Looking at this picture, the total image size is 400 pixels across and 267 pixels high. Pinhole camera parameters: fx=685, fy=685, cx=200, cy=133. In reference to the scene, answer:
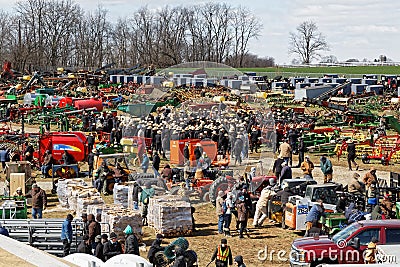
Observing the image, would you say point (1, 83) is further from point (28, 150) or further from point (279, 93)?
point (28, 150)

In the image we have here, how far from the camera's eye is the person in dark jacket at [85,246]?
553 inches

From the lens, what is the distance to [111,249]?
1356 centimetres

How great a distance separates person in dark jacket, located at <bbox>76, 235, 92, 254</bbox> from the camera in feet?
46.1

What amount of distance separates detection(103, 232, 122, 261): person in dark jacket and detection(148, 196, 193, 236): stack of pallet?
334cm

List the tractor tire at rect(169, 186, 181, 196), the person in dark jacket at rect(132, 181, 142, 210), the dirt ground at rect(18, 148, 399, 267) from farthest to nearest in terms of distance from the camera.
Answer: the tractor tire at rect(169, 186, 181, 196)
the person in dark jacket at rect(132, 181, 142, 210)
the dirt ground at rect(18, 148, 399, 267)

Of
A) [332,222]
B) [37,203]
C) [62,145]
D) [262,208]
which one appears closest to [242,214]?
[262,208]

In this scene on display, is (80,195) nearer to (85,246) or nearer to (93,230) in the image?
(93,230)

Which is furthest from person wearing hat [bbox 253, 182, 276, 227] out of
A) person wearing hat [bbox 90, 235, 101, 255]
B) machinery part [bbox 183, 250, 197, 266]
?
machinery part [bbox 183, 250, 197, 266]

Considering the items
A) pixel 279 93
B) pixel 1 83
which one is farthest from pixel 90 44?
pixel 279 93

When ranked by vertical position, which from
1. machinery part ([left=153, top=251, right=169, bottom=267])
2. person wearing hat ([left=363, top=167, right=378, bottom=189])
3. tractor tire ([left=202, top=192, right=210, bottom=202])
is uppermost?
person wearing hat ([left=363, top=167, right=378, bottom=189])

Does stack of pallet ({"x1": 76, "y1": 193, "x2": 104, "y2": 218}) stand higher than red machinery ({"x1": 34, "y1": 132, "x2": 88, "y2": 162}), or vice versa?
red machinery ({"x1": 34, "y1": 132, "x2": 88, "y2": 162})

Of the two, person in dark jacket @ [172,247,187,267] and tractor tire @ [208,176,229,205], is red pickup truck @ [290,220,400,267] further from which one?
tractor tire @ [208,176,229,205]

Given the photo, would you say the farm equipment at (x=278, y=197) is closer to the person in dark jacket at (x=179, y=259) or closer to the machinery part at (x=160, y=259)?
the machinery part at (x=160, y=259)

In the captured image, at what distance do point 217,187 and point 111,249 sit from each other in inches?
286
